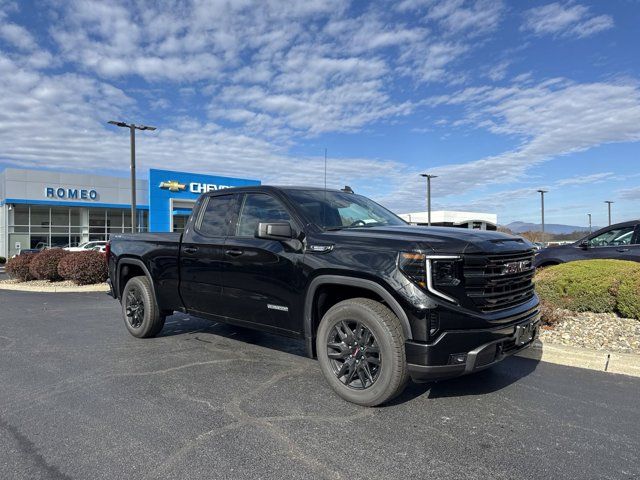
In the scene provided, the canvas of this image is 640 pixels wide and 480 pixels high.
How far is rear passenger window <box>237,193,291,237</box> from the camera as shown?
4.82 meters

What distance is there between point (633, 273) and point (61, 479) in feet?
23.7

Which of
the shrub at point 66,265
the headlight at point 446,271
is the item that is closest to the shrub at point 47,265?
the shrub at point 66,265

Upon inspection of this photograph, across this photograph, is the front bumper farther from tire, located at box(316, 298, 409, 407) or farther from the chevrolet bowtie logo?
the chevrolet bowtie logo

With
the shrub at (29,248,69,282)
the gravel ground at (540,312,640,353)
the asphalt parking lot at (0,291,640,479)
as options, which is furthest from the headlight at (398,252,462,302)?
the shrub at (29,248,69,282)

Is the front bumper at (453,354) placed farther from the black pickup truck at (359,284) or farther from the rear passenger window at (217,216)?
the rear passenger window at (217,216)

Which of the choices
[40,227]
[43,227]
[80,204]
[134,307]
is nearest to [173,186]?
[80,204]

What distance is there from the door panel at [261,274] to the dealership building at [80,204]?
27.3 meters

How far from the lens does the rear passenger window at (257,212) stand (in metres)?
4.82

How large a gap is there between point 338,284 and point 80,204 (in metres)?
35.6

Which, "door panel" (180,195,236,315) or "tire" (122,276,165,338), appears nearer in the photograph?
"door panel" (180,195,236,315)

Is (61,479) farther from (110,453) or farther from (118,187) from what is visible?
(118,187)

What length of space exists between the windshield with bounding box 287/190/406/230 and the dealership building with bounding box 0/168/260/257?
27260 millimetres

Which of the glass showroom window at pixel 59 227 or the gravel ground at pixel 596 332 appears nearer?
the gravel ground at pixel 596 332

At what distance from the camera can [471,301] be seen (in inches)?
145
